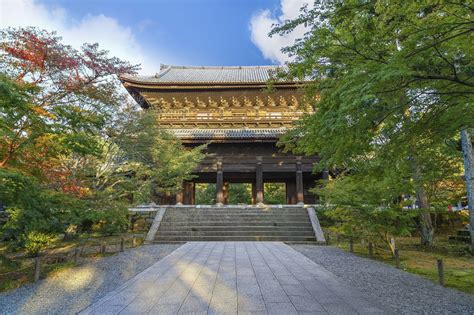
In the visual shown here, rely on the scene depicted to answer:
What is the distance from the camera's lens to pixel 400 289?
182 inches

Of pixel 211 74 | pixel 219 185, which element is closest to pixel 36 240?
pixel 219 185

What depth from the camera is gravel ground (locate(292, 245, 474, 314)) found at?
378cm

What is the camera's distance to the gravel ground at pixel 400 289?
378 cm

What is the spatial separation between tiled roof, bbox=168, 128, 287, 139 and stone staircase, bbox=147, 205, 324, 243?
13.4ft

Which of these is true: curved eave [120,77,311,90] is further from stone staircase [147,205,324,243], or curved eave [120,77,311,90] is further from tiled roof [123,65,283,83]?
stone staircase [147,205,324,243]

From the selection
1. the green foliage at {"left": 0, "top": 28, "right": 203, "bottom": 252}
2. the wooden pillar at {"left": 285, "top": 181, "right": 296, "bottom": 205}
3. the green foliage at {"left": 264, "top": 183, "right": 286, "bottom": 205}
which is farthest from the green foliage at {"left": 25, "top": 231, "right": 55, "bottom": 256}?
the green foliage at {"left": 264, "top": 183, "right": 286, "bottom": 205}

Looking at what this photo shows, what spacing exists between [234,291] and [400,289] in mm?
→ 2850

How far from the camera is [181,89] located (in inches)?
699

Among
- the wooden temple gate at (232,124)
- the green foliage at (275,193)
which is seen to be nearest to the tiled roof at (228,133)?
the wooden temple gate at (232,124)

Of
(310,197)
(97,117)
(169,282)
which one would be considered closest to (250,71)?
(310,197)

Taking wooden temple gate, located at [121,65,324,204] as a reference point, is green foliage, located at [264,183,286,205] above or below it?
below

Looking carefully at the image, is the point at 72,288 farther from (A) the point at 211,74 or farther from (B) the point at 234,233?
(A) the point at 211,74

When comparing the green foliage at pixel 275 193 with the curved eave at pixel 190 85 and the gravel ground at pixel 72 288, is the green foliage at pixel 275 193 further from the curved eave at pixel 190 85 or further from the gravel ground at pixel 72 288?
the gravel ground at pixel 72 288

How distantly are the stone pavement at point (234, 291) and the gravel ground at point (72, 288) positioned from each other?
42cm
